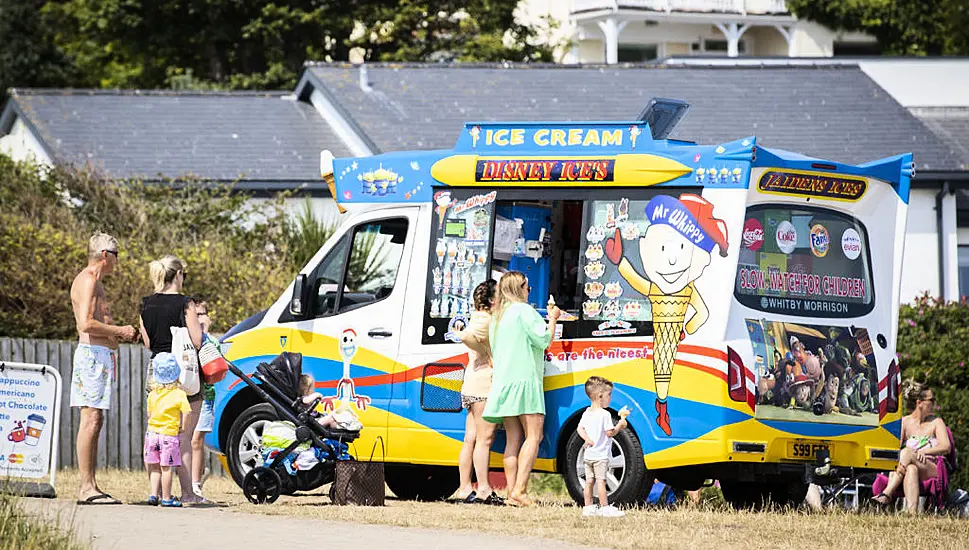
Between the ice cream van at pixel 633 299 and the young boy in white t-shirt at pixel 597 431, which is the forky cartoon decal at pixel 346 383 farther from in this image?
the young boy in white t-shirt at pixel 597 431

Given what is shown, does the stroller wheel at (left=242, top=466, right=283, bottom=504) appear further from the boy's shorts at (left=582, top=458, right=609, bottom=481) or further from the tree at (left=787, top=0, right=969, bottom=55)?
the tree at (left=787, top=0, right=969, bottom=55)

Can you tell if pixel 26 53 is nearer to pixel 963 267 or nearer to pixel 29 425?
pixel 963 267

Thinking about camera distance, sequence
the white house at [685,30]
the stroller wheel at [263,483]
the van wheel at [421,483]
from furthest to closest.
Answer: the white house at [685,30] < the van wheel at [421,483] < the stroller wheel at [263,483]

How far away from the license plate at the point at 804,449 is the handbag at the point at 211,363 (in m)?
4.06

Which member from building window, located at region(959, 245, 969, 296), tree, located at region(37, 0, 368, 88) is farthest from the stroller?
tree, located at region(37, 0, 368, 88)

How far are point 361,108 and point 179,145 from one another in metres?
3.14

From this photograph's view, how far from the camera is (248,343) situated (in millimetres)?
13953

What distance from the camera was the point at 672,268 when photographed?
12.1 metres

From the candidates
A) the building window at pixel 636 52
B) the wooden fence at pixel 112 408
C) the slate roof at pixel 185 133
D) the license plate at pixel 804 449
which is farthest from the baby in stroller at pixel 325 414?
the building window at pixel 636 52

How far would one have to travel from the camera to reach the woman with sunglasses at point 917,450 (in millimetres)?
14328

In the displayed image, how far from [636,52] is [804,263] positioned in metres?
49.8

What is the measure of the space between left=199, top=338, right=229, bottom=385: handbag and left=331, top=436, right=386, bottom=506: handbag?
3.52 feet

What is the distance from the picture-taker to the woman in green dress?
12352 millimetres

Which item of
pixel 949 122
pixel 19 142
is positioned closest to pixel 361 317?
pixel 19 142
